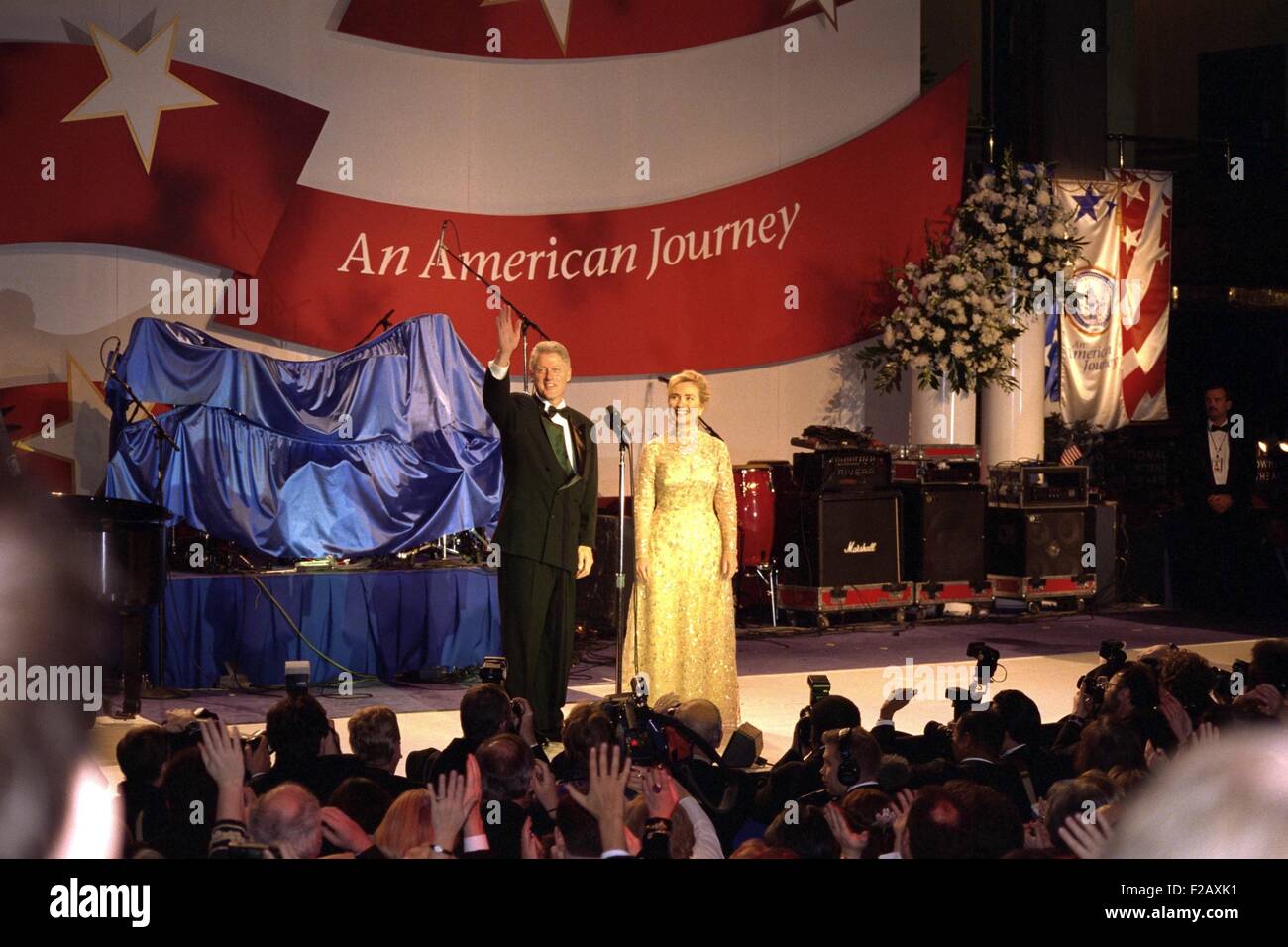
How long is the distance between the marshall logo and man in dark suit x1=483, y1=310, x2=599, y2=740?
442 cm

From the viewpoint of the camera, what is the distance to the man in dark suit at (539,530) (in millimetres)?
6594

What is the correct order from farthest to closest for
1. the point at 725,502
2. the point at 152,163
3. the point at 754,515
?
the point at 754,515 < the point at 152,163 < the point at 725,502

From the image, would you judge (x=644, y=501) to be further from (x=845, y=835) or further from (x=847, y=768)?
(x=845, y=835)

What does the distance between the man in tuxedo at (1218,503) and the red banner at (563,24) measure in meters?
4.31

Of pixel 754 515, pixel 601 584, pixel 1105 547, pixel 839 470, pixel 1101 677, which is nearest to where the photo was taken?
pixel 1101 677

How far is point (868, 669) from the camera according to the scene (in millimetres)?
9320

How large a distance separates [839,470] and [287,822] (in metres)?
8.05

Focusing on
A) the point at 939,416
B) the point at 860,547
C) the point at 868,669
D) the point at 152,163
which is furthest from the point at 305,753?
the point at 939,416

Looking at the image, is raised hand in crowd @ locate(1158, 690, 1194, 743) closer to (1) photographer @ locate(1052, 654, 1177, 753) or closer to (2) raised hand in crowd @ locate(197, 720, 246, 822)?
(1) photographer @ locate(1052, 654, 1177, 753)

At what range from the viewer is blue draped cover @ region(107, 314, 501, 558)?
831cm

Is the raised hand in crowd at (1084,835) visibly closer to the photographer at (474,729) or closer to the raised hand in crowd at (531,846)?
the raised hand in crowd at (531,846)

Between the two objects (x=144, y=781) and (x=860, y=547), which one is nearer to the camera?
(x=144, y=781)

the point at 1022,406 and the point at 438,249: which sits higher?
the point at 438,249

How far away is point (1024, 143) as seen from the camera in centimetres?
1241
